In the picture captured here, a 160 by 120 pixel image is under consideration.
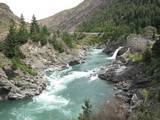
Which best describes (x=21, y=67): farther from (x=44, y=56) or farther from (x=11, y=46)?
(x=44, y=56)

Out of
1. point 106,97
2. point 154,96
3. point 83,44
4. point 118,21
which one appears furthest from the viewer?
point 118,21

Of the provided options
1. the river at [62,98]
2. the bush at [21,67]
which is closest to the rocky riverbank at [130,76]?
the river at [62,98]

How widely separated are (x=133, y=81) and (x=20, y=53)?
32.7 metres

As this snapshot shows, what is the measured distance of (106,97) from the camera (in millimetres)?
72688

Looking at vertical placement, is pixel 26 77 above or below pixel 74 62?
above

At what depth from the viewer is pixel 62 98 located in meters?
75.4

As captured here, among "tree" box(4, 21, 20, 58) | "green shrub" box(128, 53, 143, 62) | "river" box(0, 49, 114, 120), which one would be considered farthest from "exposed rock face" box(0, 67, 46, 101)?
A: "green shrub" box(128, 53, 143, 62)

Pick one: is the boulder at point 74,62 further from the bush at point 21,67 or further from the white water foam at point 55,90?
the bush at point 21,67

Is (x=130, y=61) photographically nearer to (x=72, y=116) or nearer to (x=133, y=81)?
(x=133, y=81)

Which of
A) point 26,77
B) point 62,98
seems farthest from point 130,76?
point 26,77

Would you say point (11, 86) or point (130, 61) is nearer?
point (11, 86)

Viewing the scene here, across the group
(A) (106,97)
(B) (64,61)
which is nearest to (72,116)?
(A) (106,97)

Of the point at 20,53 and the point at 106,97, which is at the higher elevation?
the point at 20,53

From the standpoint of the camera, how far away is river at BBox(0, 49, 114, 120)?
66.1m
